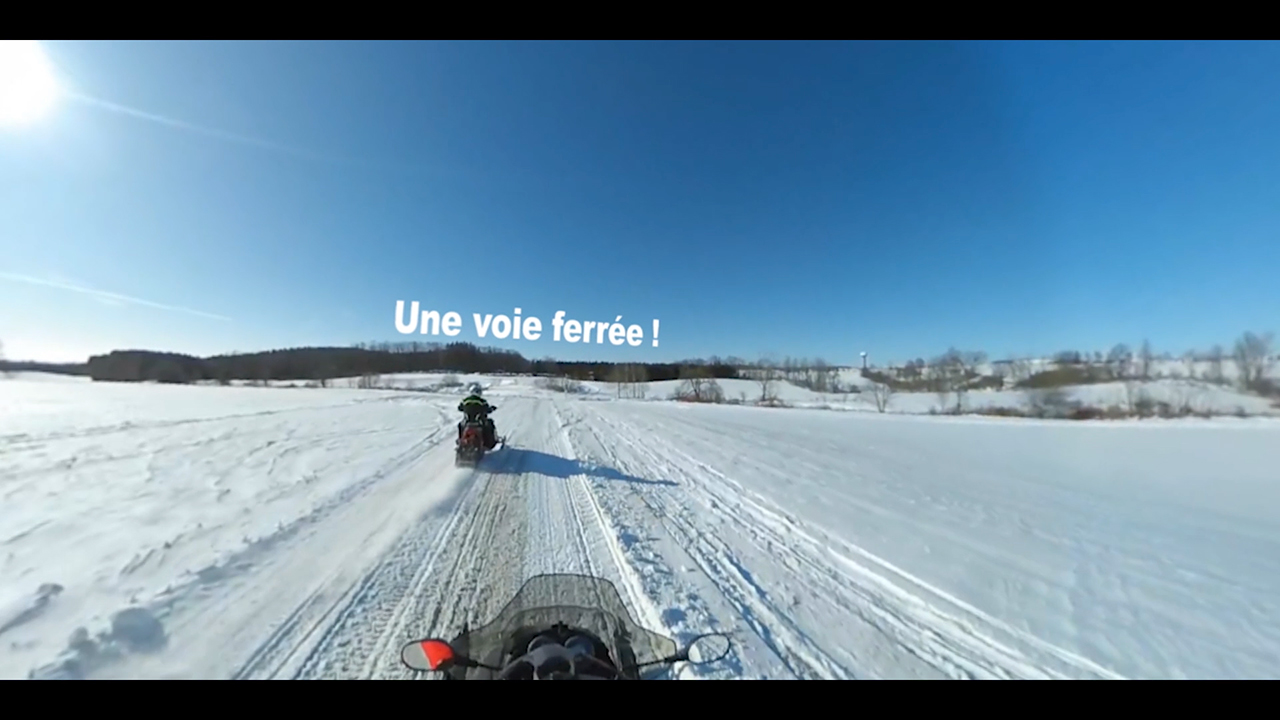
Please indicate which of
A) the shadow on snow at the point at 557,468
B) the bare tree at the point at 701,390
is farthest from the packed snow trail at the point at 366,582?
the bare tree at the point at 701,390

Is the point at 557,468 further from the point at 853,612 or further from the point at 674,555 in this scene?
the point at 853,612

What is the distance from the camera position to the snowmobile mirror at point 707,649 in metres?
2.16

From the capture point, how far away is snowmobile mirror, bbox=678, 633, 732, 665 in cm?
216

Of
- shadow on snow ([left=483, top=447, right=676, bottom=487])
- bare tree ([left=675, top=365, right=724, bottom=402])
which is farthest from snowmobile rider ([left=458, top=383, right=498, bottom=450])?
bare tree ([left=675, top=365, right=724, bottom=402])

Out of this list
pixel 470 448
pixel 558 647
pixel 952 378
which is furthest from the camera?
pixel 952 378

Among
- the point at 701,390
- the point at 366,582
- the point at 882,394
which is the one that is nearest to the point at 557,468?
the point at 366,582

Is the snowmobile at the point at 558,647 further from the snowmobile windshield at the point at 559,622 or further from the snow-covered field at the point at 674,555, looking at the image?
the snow-covered field at the point at 674,555

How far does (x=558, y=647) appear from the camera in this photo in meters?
1.72

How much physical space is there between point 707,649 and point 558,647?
38.7 inches

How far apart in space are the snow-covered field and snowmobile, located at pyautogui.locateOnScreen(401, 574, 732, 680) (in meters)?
0.23
